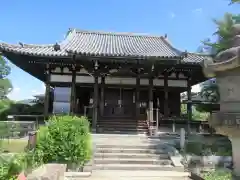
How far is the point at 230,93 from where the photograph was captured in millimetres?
4648

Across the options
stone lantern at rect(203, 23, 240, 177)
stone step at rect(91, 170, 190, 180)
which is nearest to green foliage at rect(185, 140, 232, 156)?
stone step at rect(91, 170, 190, 180)

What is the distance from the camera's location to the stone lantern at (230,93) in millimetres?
4352

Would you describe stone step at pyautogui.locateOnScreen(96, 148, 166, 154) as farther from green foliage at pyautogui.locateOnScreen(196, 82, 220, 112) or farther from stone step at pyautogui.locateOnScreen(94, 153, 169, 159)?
green foliage at pyautogui.locateOnScreen(196, 82, 220, 112)

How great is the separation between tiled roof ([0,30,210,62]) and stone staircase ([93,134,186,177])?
483cm

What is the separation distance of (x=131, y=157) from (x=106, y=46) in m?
10.0

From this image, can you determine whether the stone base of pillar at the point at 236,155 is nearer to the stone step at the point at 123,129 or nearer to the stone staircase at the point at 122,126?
the stone staircase at the point at 122,126

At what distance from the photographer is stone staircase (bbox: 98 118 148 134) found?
14078 mm

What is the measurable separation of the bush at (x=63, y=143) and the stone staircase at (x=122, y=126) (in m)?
5.97

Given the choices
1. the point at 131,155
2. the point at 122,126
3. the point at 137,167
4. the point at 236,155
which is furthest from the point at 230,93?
the point at 122,126

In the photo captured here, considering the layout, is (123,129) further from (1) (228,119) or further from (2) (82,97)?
(1) (228,119)

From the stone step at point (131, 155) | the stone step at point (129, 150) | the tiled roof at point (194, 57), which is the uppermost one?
the tiled roof at point (194, 57)

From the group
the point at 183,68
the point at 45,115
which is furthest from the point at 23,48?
the point at 183,68

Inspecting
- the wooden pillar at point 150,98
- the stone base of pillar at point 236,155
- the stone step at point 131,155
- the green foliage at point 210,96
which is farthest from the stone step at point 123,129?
the stone base of pillar at point 236,155

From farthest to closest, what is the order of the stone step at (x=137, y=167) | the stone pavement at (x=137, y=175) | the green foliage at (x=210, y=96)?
the green foliage at (x=210, y=96)
the stone step at (x=137, y=167)
the stone pavement at (x=137, y=175)
